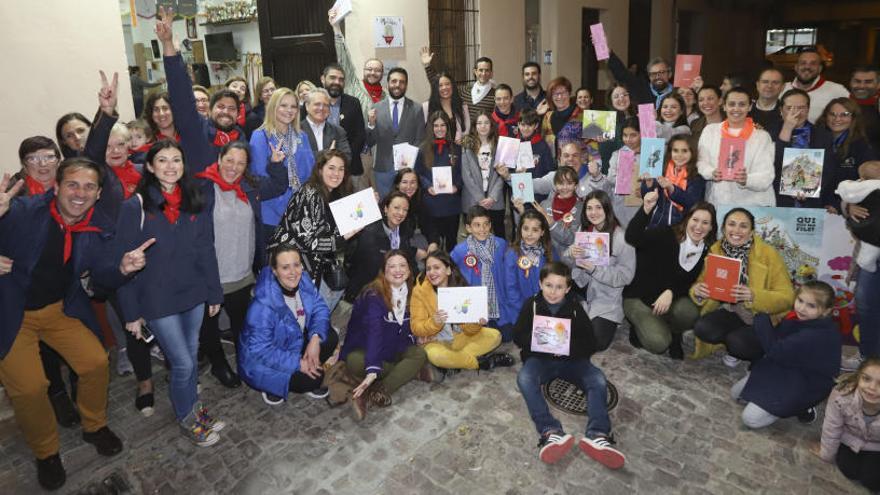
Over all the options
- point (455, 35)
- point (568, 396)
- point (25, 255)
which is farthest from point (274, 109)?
point (455, 35)

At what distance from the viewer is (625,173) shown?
5.61 m

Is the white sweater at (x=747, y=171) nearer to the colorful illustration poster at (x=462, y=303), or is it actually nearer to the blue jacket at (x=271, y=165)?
the colorful illustration poster at (x=462, y=303)

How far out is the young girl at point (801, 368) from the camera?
3.79 meters

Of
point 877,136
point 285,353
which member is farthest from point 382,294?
point 877,136

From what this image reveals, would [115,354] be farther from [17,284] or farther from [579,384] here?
[579,384]

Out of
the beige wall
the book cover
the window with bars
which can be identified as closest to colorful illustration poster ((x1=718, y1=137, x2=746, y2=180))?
the book cover

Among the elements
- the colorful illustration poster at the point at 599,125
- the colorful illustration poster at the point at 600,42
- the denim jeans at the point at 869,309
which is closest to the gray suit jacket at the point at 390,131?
the colorful illustration poster at the point at 599,125

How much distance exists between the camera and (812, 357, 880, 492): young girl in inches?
126

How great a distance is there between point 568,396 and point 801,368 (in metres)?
1.59

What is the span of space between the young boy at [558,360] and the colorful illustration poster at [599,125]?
2.42 m

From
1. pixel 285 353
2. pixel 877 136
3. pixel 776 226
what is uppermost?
pixel 877 136

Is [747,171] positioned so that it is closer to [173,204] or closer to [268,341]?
[268,341]

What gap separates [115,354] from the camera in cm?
525

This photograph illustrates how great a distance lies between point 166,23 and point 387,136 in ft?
9.47
